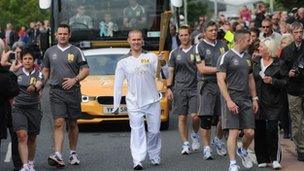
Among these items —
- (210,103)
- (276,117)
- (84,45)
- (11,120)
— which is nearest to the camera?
(11,120)

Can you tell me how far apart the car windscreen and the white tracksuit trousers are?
470 cm

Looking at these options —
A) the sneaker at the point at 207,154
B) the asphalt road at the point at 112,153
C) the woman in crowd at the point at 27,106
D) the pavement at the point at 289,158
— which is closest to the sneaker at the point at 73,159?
the asphalt road at the point at 112,153

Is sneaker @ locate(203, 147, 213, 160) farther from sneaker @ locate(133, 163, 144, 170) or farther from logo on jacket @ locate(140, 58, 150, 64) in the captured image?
logo on jacket @ locate(140, 58, 150, 64)

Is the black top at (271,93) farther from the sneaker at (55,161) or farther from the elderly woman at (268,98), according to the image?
the sneaker at (55,161)

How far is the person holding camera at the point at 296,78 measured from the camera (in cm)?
1078

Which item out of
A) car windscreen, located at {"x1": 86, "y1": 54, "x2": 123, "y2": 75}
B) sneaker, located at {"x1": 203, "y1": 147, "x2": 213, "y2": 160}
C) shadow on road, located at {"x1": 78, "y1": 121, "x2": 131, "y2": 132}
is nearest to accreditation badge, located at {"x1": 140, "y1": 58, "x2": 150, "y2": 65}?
sneaker, located at {"x1": 203, "y1": 147, "x2": 213, "y2": 160}

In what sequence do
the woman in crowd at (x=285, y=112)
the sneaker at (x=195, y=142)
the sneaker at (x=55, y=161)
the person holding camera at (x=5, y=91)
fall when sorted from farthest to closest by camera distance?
the sneaker at (x=195, y=142), the woman in crowd at (x=285, y=112), the sneaker at (x=55, y=161), the person holding camera at (x=5, y=91)

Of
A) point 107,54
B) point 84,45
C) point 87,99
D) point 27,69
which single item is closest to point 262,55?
point 27,69

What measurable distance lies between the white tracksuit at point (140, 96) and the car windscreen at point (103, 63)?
479cm

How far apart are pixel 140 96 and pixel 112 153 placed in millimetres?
1587

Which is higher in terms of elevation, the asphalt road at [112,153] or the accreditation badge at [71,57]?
the accreditation badge at [71,57]

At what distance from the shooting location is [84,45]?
57.7ft

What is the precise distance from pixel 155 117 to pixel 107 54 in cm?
520

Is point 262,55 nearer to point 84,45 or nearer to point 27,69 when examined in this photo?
Result: point 27,69
